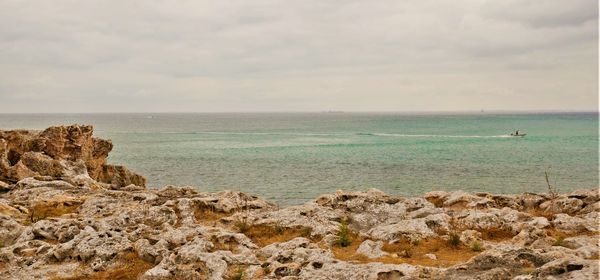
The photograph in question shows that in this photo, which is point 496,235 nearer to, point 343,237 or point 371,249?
point 371,249

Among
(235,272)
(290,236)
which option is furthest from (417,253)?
(235,272)

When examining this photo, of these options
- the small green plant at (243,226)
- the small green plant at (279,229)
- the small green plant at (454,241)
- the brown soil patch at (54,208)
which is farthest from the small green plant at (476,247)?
the brown soil patch at (54,208)

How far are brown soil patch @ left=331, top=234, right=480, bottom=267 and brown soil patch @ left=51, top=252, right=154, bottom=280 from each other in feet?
21.0

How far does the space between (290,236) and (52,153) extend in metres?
24.5

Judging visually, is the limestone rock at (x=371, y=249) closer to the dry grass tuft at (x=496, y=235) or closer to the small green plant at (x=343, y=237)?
the small green plant at (x=343, y=237)

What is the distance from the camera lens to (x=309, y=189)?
184 ft

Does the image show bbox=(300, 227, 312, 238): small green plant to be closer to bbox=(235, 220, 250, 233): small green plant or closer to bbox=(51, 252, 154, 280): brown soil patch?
bbox=(235, 220, 250, 233): small green plant

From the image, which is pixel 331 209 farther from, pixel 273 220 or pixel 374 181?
pixel 374 181

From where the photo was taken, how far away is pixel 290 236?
61.6 ft

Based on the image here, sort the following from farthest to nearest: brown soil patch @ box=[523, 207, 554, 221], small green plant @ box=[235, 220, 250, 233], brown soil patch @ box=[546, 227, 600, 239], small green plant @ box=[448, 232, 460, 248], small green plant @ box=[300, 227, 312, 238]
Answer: brown soil patch @ box=[523, 207, 554, 221] < small green plant @ box=[235, 220, 250, 233] < small green plant @ box=[300, 227, 312, 238] < brown soil patch @ box=[546, 227, 600, 239] < small green plant @ box=[448, 232, 460, 248]

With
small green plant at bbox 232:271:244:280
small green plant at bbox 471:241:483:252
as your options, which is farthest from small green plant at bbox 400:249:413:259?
small green plant at bbox 232:271:244:280

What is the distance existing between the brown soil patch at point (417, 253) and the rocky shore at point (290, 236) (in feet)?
0.14

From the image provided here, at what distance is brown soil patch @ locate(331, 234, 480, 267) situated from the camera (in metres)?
15.3

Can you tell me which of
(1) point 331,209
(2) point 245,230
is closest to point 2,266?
(2) point 245,230
